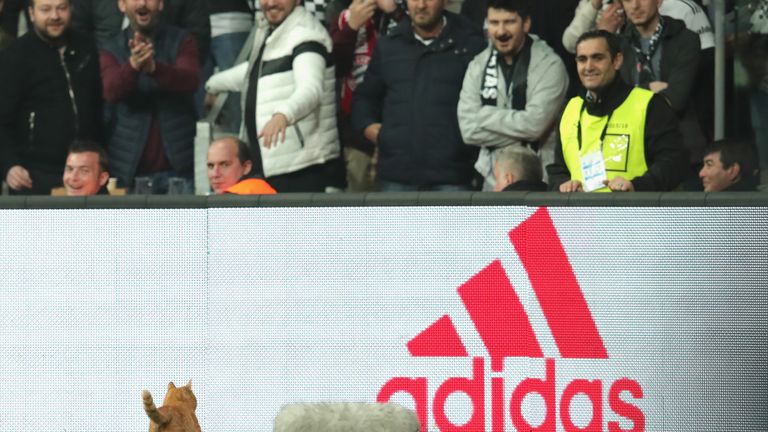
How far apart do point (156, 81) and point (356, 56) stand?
151 cm

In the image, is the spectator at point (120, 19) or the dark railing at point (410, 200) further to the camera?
the spectator at point (120, 19)

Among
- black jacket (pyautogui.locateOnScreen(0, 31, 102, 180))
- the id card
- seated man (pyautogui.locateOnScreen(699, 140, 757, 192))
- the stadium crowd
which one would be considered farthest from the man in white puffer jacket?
seated man (pyautogui.locateOnScreen(699, 140, 757, 192))

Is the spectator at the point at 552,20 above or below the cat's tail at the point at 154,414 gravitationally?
above

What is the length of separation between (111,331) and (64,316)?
0.25 meters

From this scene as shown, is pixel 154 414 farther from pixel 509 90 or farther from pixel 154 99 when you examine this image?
pixel 154 99

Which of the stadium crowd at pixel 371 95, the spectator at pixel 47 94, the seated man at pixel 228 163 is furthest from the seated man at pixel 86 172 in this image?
the spectator at pixel 47 94

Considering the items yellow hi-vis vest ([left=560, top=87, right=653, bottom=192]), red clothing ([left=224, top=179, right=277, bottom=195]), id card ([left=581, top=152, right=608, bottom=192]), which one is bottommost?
red clothing ([left=224, top=179, right=277, bottom=195])

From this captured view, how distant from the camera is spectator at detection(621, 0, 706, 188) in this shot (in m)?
10.3

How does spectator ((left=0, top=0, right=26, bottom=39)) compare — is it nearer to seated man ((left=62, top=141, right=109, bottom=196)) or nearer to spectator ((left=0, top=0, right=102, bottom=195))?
spectator ((left=0, top=0, right=102, bottom=195))

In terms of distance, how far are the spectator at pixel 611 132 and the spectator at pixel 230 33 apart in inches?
121

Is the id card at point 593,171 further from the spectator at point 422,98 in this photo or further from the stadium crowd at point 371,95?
the spectator at point 422,98

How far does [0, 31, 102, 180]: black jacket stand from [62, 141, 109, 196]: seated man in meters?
1.33

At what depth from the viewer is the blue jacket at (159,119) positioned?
38.4 feet

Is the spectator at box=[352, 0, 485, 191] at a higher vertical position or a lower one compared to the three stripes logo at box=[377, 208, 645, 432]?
higher
